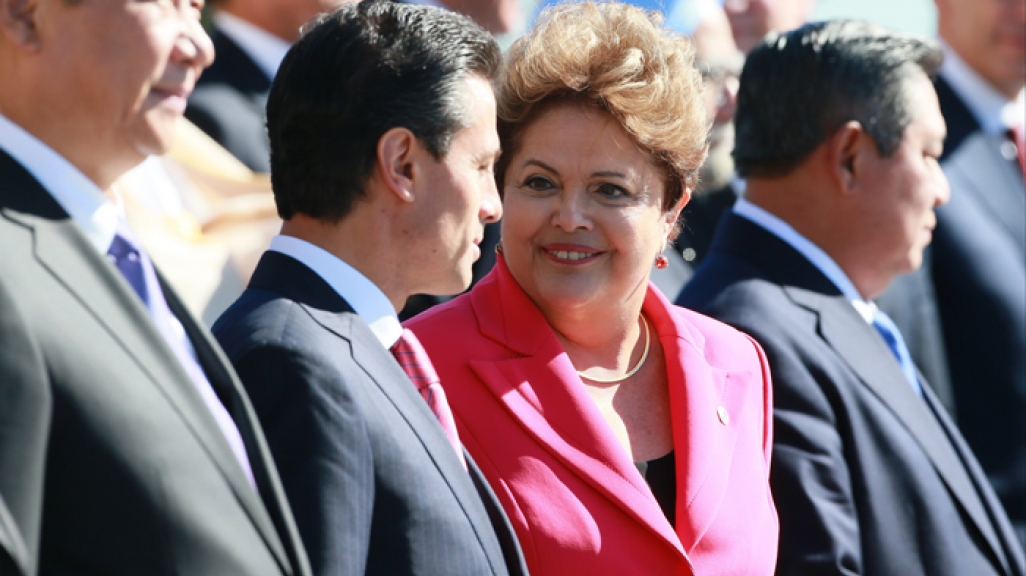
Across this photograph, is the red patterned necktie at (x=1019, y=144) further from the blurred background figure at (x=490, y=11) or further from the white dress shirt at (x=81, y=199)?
the white dress shirt at (x=81, y=199)

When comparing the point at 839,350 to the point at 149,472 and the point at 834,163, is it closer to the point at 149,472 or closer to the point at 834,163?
the point at 834,163

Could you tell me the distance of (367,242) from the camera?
2.34 metres

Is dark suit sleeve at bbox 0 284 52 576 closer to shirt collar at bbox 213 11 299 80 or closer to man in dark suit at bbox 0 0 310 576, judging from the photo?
man in dark suit at bbox 0 0 310 576

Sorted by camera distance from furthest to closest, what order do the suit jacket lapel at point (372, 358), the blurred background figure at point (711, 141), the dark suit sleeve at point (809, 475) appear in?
the blurred background figure at point (711, 141) → the dark suit sleeve at point (809, 475) → the suit jacket lapel at point (372, 358)

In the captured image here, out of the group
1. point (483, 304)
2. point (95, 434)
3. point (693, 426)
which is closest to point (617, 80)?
point (483, 304)

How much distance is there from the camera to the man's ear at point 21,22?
1803 millimetres

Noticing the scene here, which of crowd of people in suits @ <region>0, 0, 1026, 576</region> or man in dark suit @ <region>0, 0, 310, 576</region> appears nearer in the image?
man in dark suit @ <region>0, 0, 310, 576</region>

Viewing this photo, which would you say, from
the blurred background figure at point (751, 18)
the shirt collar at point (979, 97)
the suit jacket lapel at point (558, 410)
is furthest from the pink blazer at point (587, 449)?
the blurred background figure at point (751, 18)

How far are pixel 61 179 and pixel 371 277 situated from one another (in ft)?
2.24

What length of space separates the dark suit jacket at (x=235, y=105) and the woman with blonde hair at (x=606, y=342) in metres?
1.06

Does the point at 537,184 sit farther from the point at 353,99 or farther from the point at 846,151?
the point at 846,151

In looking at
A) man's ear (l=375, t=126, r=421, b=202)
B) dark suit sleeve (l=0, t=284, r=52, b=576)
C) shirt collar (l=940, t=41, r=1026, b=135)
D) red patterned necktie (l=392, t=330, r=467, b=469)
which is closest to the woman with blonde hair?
red patterned necktie (l=392, t=330, r=467, b=469)

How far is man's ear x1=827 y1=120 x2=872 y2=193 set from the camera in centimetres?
389

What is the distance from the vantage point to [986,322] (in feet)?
15.8
